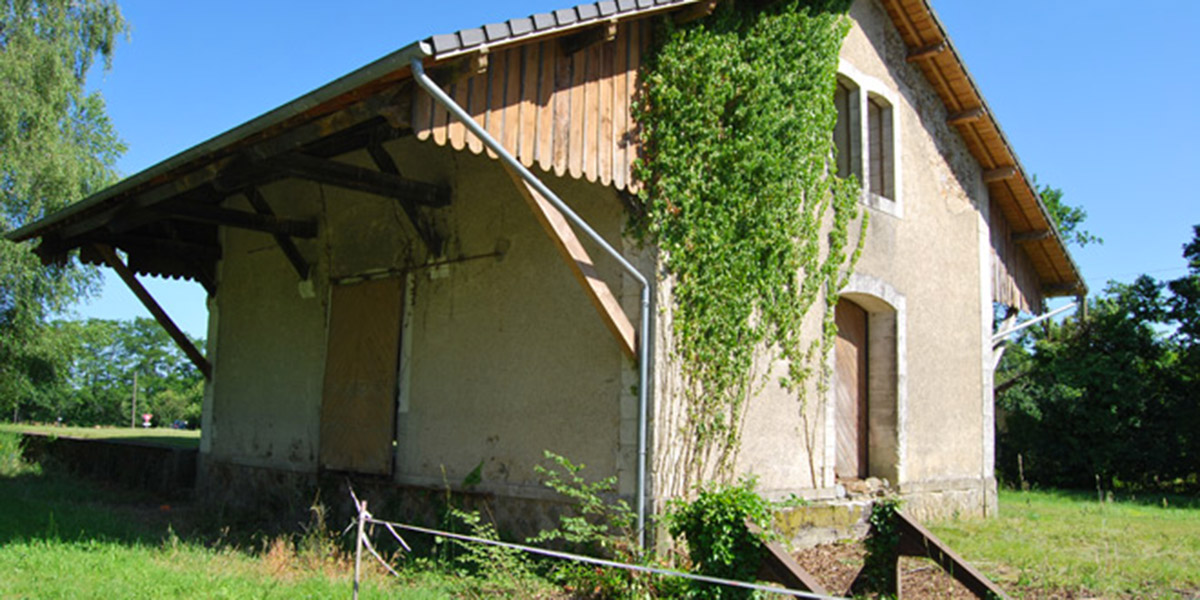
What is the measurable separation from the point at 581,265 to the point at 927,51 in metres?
5.74

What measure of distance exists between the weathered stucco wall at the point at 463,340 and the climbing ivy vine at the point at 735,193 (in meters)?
0.50

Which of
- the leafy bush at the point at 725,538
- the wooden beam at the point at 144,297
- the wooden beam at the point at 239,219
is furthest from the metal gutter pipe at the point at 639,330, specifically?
the wooden beam at the point at 144,297

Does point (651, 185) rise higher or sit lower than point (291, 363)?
higher

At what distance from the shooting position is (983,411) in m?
11.0

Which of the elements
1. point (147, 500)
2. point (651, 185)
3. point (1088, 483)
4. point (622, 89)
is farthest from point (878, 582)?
point (1088, 483)

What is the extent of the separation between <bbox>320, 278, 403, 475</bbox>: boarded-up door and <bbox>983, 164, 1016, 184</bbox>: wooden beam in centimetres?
→ 728

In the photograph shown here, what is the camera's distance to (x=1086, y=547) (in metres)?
8.18

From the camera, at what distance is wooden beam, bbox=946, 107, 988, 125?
34.6 ft

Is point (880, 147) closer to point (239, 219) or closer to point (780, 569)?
point (780, 569)

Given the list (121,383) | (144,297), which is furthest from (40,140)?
(121,383)

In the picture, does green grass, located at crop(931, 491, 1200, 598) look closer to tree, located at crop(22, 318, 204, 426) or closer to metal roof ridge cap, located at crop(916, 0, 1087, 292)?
metal roof ridge cap, located at crop(916, 0, 1087, 292)

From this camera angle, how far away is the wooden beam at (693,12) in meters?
7.39

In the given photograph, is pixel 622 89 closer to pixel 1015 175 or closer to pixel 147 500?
pixel 1015 175

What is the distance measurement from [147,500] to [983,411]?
10637 millimetres
